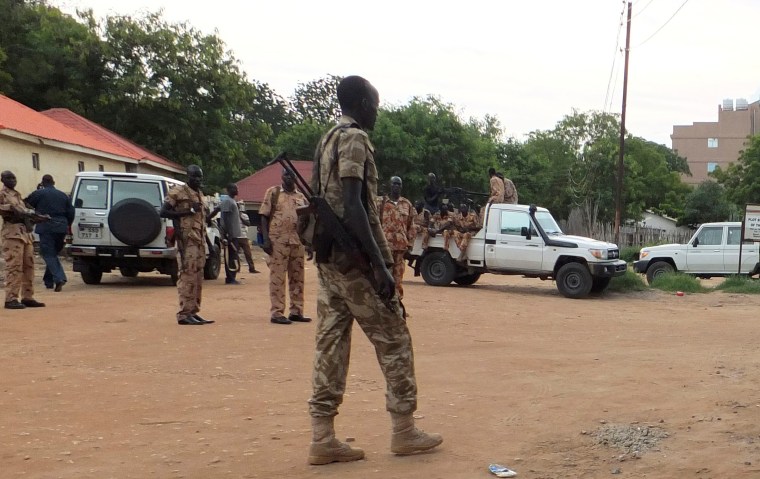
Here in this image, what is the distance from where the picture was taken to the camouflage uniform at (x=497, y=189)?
17641mm

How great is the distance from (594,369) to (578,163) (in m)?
50.9

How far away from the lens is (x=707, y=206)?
4869 cm

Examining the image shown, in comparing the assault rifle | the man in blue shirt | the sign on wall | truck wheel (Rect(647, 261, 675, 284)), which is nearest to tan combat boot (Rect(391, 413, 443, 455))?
the assault rifle

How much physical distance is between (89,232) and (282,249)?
5907mm

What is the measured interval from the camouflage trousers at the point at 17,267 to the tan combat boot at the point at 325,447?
321 inches

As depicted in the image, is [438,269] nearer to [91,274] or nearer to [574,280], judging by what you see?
[574,280]

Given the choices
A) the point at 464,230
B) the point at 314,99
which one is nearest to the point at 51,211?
the point at 464,230

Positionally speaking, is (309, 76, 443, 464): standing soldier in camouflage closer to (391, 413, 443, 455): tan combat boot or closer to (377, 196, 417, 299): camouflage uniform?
(391, 413, 443, 455): tan combat boot

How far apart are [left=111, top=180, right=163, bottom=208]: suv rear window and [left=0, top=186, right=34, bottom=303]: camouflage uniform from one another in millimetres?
3493

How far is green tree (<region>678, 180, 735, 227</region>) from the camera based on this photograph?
158ft

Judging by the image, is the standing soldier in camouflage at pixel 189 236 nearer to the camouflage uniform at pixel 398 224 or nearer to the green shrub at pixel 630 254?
the camouflage uniform at pixel 398 224

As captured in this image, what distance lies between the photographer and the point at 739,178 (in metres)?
44.7

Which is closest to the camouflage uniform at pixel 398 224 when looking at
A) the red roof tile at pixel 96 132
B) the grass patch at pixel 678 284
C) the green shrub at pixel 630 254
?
the grass patch at pixel 678 284

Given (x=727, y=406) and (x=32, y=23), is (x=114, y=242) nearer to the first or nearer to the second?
(x=727, y=406)
